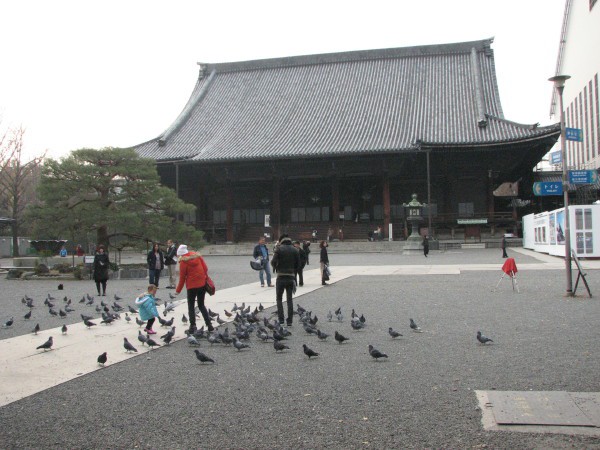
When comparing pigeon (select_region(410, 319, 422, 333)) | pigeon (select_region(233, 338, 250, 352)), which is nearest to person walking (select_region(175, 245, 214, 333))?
pigeon (select_region(233, 338, 250, 352))

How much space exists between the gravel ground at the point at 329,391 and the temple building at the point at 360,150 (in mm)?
28845

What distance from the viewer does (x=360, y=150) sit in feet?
127

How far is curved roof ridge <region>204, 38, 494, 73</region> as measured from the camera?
48.7 meters

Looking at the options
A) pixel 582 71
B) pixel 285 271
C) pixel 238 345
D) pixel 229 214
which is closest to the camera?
pixel 238 345

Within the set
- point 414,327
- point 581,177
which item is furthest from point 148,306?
point 581,177

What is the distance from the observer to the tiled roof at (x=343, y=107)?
40.2m

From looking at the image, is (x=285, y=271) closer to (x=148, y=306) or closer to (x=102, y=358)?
(x=148, y=306)

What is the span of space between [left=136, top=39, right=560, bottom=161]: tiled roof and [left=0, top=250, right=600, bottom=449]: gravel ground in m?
30.1

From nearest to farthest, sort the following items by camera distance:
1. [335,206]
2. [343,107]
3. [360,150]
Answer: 1. [360,150]
2. [335,206]
3. [343,107]

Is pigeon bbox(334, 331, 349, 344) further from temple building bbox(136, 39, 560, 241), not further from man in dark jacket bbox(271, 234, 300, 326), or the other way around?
temple building bbox(136, 39, 560, 241)

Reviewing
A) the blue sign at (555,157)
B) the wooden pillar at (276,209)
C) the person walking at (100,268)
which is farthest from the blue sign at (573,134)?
the wooden pillar at (276,209)

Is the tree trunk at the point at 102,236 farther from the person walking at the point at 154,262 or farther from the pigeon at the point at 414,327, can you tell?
the pigeon at the point at 414,327

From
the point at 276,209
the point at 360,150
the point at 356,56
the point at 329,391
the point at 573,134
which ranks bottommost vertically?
the point at 329,391

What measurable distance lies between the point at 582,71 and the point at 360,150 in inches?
950
